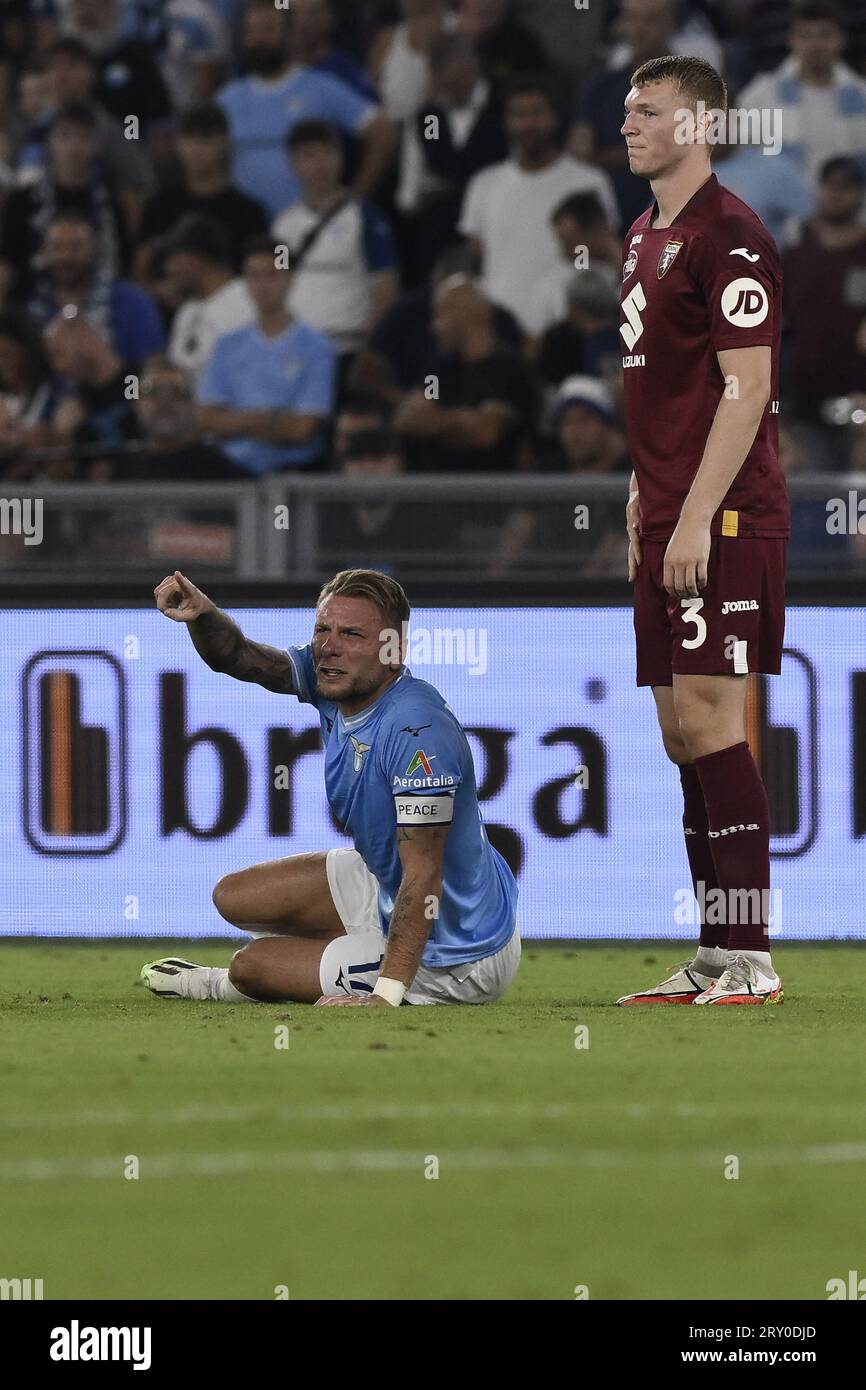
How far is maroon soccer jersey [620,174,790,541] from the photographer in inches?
225

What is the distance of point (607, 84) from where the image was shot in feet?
38.7

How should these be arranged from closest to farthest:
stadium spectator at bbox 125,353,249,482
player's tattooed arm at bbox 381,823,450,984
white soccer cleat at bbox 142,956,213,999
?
player's tattooed arm at bbox 381,823,450,984 < white soccer cleat at bbox 142,956,213,999 < stadium spectator at bbox 125,353,249,482

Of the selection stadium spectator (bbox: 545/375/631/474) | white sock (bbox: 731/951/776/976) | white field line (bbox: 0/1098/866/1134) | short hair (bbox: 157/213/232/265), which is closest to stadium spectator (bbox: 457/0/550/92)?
short hair (bbox: 157/213/232/265)

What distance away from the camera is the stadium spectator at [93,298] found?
11812 millimetres

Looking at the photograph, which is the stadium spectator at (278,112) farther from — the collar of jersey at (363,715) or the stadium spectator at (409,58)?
the collar of jersey at (363,715)

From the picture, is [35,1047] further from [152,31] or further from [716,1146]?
[152,31]

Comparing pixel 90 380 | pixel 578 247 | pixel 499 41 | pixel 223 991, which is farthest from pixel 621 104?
pixel 223 991

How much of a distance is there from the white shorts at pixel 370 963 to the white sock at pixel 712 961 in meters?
0.46

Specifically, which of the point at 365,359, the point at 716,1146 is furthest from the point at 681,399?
Result: the point at 365,359

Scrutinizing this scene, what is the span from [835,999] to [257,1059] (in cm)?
189

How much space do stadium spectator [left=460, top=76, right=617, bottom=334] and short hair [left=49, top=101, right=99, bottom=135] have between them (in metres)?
2.27

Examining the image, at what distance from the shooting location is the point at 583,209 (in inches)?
433

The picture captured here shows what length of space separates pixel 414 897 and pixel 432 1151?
1712mm

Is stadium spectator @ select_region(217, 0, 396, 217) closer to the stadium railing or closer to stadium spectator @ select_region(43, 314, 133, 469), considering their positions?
stadium spectator @ select_region(43, 314, 133, 469)
